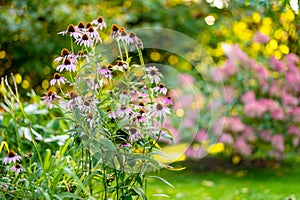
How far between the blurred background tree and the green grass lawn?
127cm

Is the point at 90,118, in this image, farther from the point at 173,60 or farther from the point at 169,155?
the point at 173,60

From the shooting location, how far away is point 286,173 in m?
5.17

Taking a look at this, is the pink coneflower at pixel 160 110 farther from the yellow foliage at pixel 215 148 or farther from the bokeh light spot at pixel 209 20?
the bokeh light spot at pixel 209 20

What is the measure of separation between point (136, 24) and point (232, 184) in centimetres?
277

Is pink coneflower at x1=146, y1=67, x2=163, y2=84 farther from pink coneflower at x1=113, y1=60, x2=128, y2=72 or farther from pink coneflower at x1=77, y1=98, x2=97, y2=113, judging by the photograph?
pink coneflower at x1=77, y1=98, x2=97, y2=113

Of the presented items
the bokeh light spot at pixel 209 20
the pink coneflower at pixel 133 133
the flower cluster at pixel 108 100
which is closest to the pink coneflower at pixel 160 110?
the flower cluster at pixel 108 100

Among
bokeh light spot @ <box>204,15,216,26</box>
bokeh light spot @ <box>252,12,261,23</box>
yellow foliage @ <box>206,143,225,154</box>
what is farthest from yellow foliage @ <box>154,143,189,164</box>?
bokeh light spot @ <box>252,12,261,23</box>

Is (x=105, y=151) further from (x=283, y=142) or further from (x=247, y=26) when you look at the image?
(x=247, y=26)

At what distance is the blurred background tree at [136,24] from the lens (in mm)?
5629

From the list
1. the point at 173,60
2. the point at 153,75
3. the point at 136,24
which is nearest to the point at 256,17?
the point at 173,60

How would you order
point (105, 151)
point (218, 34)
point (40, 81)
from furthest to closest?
point (218, 34) → point (40, 81) → point (105, 151)

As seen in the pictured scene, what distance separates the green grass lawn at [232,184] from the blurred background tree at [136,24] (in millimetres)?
1269

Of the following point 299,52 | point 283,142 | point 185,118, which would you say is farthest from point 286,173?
point 299,52

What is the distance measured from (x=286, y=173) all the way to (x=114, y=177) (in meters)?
3.10
